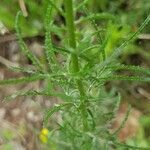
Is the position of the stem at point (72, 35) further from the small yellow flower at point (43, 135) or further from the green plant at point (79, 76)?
the small yellow flower at point (43, 135)

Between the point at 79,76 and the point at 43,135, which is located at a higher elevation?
the point at 79,76

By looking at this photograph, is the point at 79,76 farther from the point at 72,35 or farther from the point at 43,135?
the point at 43,135

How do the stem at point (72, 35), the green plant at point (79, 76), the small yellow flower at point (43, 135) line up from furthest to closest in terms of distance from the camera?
the small yellow flower at point (43, 135) → the green plant at point (79, 76) → the stem at point (72, 35)

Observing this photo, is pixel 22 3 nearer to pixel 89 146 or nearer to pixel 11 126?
pixel 11 126

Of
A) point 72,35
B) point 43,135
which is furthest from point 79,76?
point 43,135

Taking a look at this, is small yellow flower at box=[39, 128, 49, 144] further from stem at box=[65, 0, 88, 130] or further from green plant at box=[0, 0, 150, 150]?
stem at box=[65, 0, 88, 130]

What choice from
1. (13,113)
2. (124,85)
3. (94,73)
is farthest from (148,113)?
(94,73)

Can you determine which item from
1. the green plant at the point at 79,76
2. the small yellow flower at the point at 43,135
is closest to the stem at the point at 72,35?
the green plant at the point at 79,76

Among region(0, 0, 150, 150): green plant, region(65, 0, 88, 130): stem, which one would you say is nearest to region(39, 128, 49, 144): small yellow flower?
region(0, 0, 150, 150): green plant

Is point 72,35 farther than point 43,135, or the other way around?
point 43,135

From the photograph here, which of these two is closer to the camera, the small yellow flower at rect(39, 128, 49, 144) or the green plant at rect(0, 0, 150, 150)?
the green plant at rect(0, 0, 150, 150)
